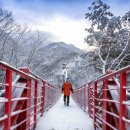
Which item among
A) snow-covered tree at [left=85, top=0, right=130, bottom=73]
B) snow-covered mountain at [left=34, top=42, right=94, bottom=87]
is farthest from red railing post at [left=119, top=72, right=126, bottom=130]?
snow-covered mountain at [left=34, top=42, right=94, bottom=87]

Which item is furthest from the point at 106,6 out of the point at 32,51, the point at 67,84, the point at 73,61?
the point at 73,61

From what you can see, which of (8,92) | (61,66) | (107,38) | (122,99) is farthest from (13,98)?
(61,66)

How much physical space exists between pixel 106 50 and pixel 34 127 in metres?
32.3

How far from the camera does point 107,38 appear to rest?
39.3m

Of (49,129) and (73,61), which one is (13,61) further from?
(73,61)

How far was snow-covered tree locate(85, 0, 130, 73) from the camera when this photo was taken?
126 ft

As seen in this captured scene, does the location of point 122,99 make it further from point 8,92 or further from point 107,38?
point 107,38

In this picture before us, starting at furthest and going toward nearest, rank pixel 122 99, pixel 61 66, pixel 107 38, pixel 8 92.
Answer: pixel 61 66
pixel 107 38
pixel 122 99
pixel 8 92

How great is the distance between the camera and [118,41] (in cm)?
3881

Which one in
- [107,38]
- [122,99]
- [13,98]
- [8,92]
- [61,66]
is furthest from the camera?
[61,66]

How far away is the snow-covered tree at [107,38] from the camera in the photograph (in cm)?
3850

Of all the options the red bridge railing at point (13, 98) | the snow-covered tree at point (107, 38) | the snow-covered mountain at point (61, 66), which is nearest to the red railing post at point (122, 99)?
the red bridge railing at point (13, 98)

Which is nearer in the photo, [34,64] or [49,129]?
[49,129]

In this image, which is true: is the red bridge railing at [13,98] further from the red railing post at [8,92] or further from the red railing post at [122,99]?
the red railing post at [122,99]
